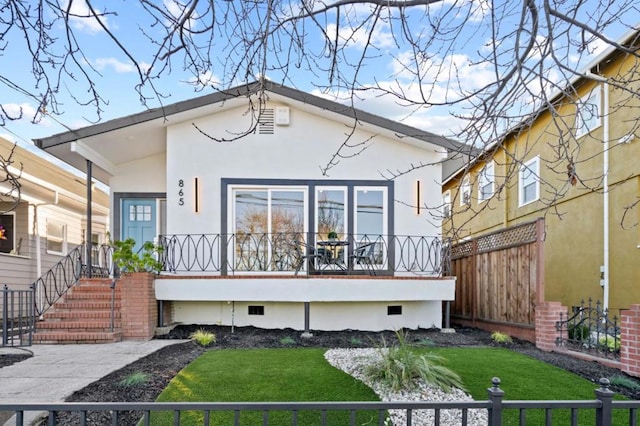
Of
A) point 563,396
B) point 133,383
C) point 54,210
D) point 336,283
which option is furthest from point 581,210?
point 54,210

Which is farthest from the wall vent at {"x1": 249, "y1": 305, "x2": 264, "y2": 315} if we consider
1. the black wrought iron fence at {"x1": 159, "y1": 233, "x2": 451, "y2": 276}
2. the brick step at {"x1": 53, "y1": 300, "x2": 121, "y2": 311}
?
the brick step at {"x1": 53, "y1": 300, "x2": 121, "y2": 311}

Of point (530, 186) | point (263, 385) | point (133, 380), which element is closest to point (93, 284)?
point (133, 380)

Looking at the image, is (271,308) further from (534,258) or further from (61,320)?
(534,258)

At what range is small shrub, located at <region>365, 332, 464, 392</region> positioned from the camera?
4820 mm

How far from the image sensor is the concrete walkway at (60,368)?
4.75 meters

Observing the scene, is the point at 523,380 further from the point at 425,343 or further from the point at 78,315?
the point at 78,315

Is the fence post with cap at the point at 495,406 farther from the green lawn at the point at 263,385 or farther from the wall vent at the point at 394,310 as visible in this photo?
the wall vent at the point at 394,310

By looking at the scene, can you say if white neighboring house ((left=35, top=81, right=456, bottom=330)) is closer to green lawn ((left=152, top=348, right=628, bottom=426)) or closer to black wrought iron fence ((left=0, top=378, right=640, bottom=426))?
green lawn ((left=152, top=348, right=628, bottom=426))

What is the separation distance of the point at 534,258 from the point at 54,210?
13902mm

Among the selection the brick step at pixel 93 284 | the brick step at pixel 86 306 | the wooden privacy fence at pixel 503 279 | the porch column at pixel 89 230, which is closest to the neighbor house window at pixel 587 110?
the wooden privacy fence at pixel 503 279

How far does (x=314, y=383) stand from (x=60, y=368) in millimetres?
3475

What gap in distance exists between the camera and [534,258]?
7.87 m

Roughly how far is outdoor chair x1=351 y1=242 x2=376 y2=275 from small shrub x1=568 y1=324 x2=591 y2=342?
3.89 metres

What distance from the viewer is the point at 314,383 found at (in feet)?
16.7
